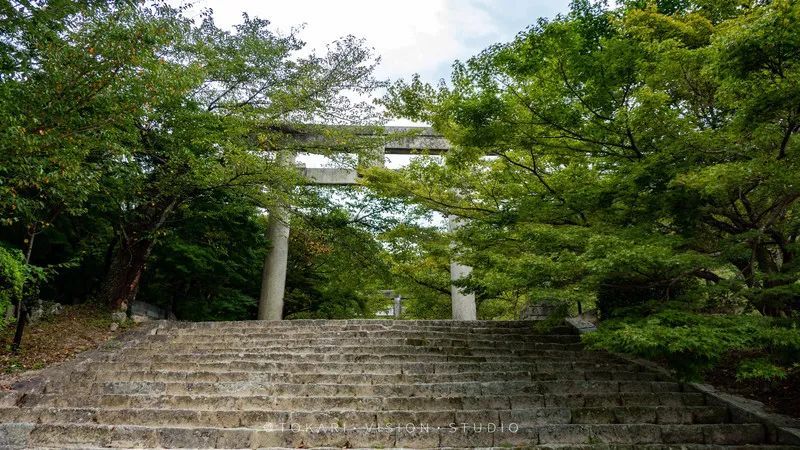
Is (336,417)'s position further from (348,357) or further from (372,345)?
(372,345)

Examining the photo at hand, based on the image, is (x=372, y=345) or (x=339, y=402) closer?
(x=339, y=402)

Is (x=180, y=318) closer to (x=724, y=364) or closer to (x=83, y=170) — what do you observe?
(x=83, y=170)

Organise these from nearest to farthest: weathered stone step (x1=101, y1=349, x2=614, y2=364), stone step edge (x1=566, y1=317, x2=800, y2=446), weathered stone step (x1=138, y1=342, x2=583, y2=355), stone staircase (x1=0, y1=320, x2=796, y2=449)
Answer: stone step edge (x1=566, y1=317, x2=800, y2=446)
stone staircase (x1=0, y1=320, x2=796, y2=449)
weathered stone step (x1=101, y1=349, x2=614, y2=364)
weathered stone step (x1=138, y1=342, x2=583, y2=355)

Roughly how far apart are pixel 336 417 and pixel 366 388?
2.67ft

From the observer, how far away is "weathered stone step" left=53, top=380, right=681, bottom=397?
216 inches

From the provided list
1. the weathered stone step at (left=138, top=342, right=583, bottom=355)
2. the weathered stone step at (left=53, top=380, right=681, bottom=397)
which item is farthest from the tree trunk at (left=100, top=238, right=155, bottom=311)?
the weathered stone step at (left=53, top=380, right=681, bottom=397)

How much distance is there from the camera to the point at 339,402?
519 centimetres

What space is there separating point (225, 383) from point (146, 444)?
4.26 feet

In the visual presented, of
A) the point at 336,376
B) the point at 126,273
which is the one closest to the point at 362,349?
the point at 336,376

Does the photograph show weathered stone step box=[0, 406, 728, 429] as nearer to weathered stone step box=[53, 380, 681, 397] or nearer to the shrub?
weathered stone step box=[53, 380, 681, 397]

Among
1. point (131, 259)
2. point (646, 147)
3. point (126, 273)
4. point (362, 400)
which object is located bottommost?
point (362, 400)

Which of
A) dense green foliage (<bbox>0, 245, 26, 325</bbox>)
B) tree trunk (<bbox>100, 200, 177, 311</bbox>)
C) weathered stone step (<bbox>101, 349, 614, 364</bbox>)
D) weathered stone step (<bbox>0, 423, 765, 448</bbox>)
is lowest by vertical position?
weathered stone step (<bbox>0, 423, 765, 448</bbox>)

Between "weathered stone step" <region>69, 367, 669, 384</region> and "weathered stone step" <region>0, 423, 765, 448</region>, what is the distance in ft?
4.34

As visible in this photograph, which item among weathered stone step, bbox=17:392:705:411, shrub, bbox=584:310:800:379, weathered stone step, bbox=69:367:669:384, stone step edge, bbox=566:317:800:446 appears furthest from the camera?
weathered stone step, bbox=69:367:669:384
